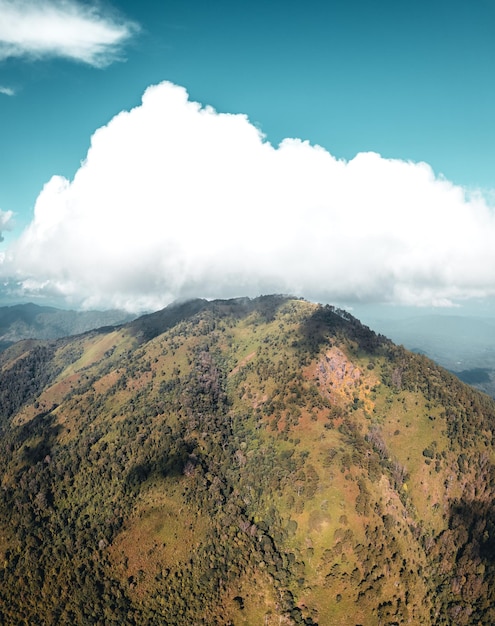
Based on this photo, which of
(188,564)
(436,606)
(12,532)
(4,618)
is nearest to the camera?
(4,618)

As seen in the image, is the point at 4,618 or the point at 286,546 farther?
the point at 286,546

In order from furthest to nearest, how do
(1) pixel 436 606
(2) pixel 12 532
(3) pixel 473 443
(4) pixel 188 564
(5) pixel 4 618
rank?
(3) pixel 473 443
(2) pixel 12 532
(4) pixel 188 564
(1) pixel 436 606
(5) pixel 4 618

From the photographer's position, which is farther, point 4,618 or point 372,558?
point 372,558

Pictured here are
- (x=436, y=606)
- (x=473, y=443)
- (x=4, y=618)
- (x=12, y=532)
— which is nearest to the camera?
(x=4, y=618)

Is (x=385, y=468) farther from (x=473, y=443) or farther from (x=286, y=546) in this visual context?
(x=286, y=546)

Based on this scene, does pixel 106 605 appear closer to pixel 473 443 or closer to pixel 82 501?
pixel 82 501

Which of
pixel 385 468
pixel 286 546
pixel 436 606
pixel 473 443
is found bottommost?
pixel 436 606

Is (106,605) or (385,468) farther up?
(385,468)

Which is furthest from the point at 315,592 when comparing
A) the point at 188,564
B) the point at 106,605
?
the point at 106,605

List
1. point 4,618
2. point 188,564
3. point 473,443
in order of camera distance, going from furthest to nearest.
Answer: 1. point 473,443
2. point 188,564
3. point 4,618

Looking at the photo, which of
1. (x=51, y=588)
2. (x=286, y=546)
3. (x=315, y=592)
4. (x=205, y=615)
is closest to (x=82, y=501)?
(x=51, y=588)
